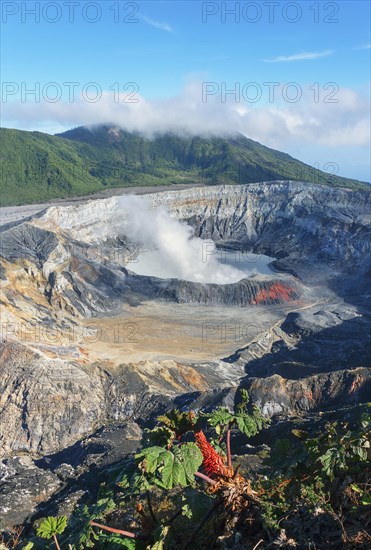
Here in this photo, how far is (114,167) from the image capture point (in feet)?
552

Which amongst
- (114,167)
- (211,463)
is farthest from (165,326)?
(114,167)

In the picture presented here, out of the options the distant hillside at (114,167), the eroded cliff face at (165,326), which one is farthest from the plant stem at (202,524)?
the distant hillside at (114,167)

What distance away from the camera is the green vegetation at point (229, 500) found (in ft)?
18.5

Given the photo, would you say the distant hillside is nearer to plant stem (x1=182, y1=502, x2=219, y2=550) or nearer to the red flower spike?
the red flower spike

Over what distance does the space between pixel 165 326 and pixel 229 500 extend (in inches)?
1714

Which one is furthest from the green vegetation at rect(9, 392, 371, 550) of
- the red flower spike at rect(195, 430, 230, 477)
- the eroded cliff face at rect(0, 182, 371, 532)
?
the eroded cliff face at rect(0, 182, 371, 532)

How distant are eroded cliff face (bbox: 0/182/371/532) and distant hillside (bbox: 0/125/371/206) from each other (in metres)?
51.9

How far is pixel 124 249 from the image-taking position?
3068 inches

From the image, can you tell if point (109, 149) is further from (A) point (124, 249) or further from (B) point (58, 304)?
(B) point (58, 304)

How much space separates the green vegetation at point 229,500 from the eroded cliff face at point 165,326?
18.8 metres

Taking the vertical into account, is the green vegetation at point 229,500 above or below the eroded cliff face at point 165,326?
above

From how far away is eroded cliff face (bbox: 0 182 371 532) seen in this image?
31188mm

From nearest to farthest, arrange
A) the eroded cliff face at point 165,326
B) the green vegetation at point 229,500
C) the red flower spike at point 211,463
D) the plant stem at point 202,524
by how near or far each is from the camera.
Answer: the green vegetation at point 229,500
the plant stem at point 202,524
the red flower spike at point 211,463
the eroded cliff face at point 165,326

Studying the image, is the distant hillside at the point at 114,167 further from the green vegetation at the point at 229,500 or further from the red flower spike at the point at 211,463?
the red flower spike at the point at 211,463
